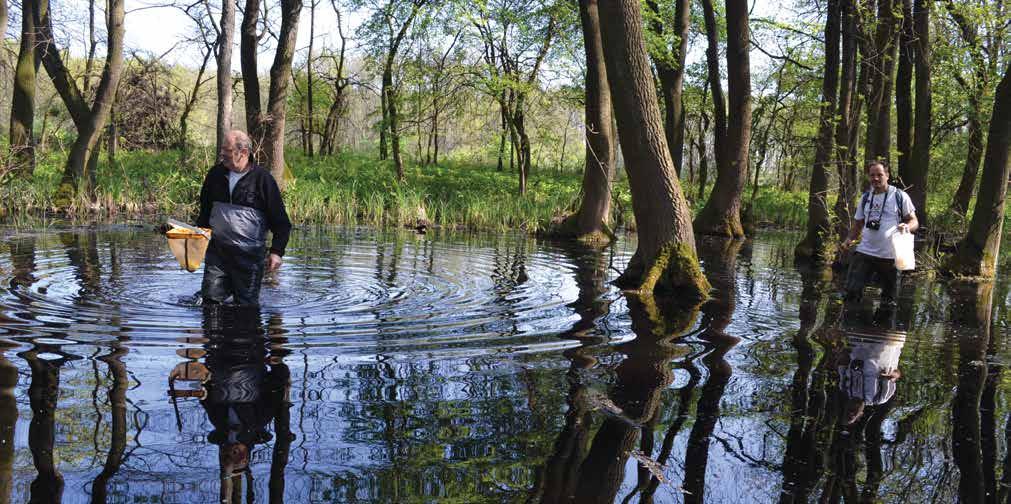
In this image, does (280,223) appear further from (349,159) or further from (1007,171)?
(349,159)

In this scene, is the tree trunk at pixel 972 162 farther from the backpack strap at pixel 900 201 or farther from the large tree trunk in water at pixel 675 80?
the backpack strap at pixel 900 201

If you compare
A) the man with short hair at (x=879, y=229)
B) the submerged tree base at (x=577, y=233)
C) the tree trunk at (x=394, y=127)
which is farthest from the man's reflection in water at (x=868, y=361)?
the tree trunk at (x=394, y=127)

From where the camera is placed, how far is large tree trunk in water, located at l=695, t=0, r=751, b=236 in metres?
17.4

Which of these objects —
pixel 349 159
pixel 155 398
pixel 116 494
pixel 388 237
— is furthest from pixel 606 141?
pixel 349 159

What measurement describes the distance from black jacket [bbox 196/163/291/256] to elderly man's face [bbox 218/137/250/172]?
88mm

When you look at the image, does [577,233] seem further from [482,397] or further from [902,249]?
[482,397]

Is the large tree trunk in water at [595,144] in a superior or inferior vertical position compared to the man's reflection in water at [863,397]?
superior

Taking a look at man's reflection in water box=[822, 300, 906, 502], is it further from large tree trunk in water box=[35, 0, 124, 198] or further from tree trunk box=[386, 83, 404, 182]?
tree trunk box=[386, 83, 404, 182]

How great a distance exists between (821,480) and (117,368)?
13.8ft

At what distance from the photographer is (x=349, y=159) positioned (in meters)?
34.2

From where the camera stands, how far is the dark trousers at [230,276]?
7.38 meters

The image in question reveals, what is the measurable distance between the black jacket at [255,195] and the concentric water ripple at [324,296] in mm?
797

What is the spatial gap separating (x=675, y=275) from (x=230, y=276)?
4996 millimetres

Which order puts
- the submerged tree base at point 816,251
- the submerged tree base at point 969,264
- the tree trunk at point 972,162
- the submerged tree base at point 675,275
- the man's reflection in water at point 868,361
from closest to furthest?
the man's reflection in water at point 868,361 < the submerged tree base at point 675,275 < the submerged tree base at point 969,264 < the submerged tree base at point 816,251 < the tree trunk at point 972,162
